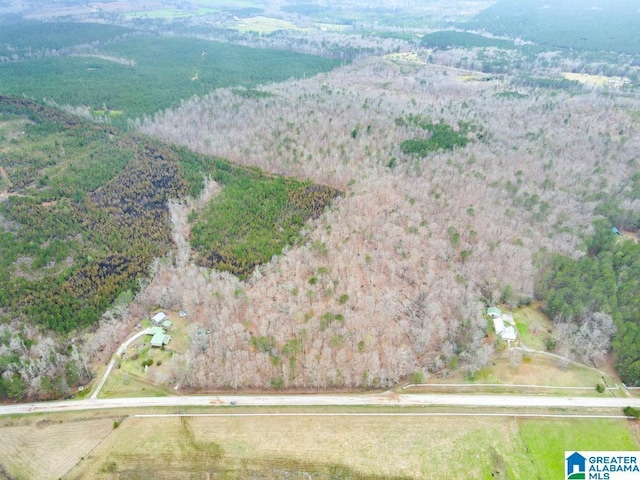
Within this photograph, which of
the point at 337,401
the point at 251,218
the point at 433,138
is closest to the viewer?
the point at 337,401

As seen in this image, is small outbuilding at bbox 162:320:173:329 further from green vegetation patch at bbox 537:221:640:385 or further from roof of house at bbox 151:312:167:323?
green vegetation patch at bbox 537:221:640:385

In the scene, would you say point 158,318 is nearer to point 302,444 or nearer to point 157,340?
point 157,340

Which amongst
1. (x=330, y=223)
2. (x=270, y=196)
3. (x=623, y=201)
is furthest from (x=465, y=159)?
(x=270, y=196)

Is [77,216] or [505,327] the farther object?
[77,216]

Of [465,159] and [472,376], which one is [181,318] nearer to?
[472,376]

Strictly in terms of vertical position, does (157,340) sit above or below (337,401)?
above

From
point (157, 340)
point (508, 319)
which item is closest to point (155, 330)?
point (157, 340)
